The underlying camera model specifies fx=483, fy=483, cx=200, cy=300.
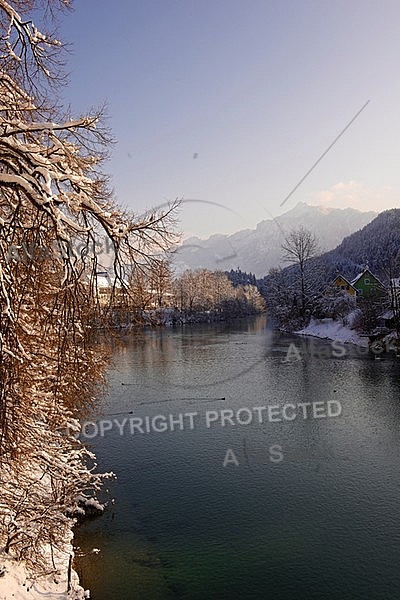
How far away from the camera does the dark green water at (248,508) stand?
7.82 m

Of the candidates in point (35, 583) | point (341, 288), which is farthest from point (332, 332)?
point (35, 583)

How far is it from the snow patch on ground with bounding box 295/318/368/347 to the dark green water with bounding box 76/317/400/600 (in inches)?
650

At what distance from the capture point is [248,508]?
32.9 feet

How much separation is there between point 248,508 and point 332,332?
3107 cm

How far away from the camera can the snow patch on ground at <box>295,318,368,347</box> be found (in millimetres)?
35159

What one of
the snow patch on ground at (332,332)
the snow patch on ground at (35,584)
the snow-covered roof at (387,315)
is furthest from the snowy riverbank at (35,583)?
the snow-covered roof at (387,315)

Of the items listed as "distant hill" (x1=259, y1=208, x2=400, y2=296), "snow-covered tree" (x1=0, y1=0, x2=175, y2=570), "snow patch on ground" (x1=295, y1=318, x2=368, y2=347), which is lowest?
"snow patch on ground" (x1=295, y1=318, x2=368, y2=347)

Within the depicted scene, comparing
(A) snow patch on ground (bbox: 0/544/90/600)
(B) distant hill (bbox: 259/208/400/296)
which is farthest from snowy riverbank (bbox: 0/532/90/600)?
(B) distant hill (bbox: 259/208/400/296)

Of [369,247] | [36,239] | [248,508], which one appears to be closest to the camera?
[36,239]

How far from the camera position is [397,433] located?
14.4m

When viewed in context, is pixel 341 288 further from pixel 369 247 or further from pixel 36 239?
pixel 369 247

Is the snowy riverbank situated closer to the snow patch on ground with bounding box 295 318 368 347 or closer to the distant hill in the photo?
the snow patch on ground with bounding box 295 318 368 347

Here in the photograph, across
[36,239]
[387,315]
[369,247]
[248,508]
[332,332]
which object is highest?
[369,247]

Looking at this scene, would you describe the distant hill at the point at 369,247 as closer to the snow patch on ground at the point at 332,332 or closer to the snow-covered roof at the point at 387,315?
the snow patch on ground at the point at 332,332
